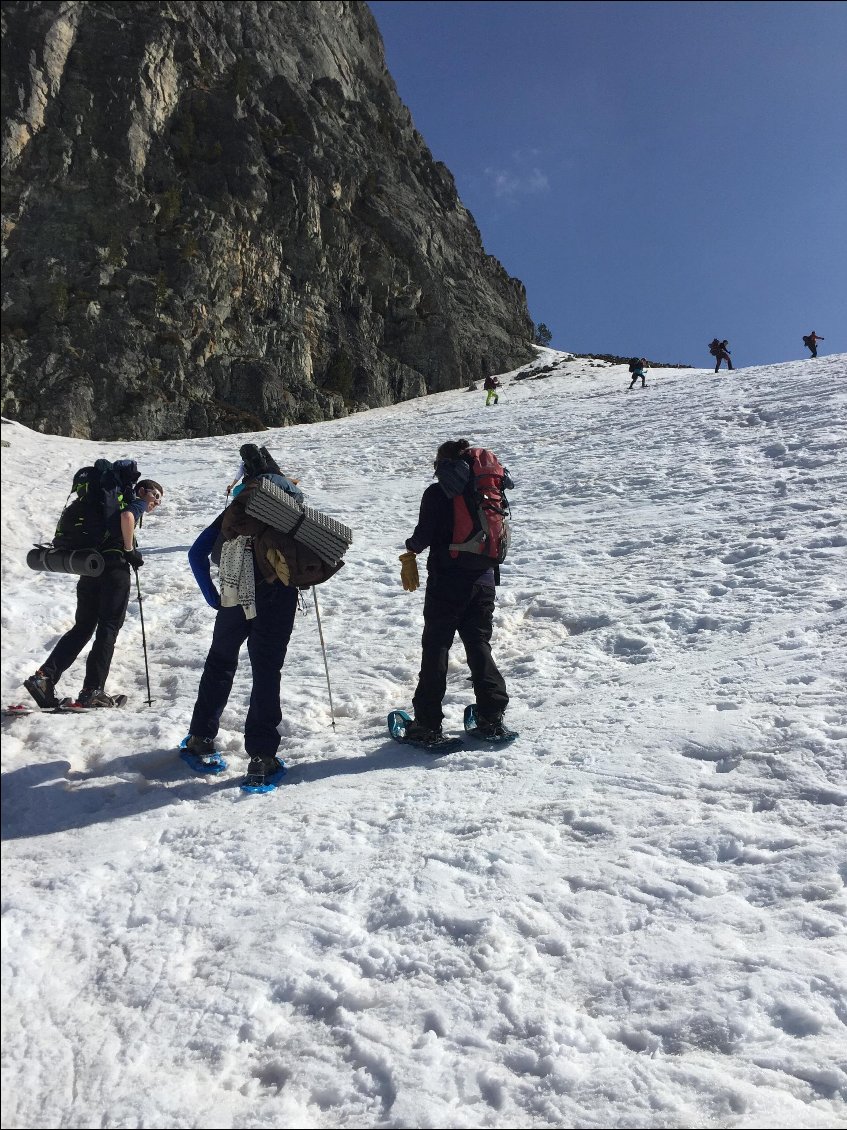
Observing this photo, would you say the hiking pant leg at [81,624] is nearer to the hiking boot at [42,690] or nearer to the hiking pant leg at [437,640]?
the hiking boot at [42,690]

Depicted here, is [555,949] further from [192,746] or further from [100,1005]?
[192,746]

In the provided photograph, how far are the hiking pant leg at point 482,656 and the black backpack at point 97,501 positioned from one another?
2.46 metres

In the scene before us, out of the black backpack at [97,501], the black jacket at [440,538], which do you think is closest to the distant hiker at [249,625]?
the black backpack at [97,501]

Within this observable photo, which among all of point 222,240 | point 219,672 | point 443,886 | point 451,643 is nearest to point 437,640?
point 451,643

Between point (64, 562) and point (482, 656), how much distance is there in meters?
3.11

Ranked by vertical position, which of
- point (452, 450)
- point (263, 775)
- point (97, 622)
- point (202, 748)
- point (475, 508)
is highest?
point (452, 450)

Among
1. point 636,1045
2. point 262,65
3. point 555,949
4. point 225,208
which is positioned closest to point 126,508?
point 555,949

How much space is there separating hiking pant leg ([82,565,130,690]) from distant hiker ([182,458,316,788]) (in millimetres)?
1130

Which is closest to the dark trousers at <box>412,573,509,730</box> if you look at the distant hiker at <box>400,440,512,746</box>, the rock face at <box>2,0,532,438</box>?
the distant hiker at <box>400,440,512,746</box>

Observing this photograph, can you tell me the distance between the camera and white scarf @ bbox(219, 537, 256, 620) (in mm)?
4520

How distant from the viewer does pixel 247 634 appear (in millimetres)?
4762

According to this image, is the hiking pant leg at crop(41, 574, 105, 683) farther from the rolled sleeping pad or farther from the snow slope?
the rolled sleeping pad

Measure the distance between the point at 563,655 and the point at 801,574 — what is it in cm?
306

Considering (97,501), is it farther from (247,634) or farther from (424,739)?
(424,739)
